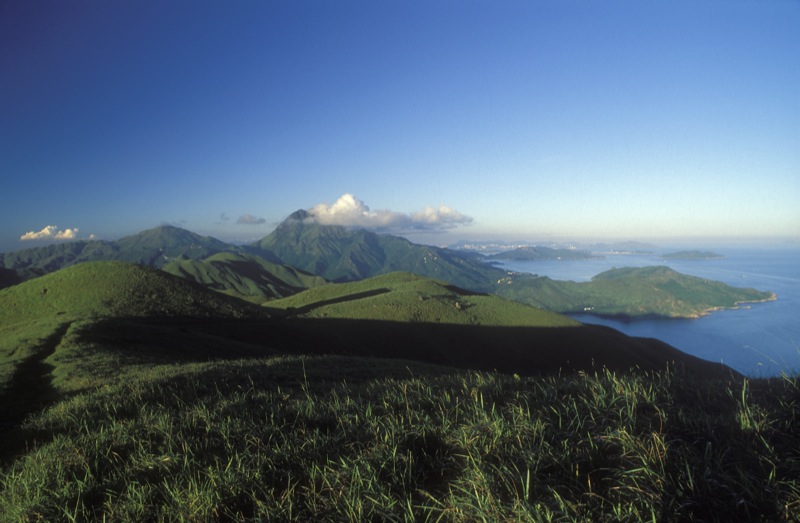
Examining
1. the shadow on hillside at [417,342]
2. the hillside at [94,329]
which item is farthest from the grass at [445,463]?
the shadow on hillside at [417,342]

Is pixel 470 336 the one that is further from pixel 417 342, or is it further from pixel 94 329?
pixel 94 329

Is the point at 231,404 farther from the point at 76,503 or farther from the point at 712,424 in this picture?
the point at 712,424

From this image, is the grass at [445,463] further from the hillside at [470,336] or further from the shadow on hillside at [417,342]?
the hillside at [470,336]

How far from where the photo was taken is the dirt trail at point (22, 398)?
22.2ft

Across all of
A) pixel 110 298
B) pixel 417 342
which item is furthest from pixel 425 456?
pixel 110 298

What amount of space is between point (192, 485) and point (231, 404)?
10.5 feet

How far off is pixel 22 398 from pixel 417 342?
162ft

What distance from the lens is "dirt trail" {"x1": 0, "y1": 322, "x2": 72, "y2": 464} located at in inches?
266

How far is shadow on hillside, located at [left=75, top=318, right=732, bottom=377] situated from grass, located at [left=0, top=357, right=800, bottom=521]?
884 inches

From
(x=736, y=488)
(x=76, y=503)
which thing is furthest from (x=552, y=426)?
(x=76, y=503)

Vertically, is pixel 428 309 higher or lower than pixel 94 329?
lower

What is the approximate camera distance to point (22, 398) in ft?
38.5

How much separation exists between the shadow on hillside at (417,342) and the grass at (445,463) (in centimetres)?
2245

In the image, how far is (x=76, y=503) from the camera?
3461 millimetres
